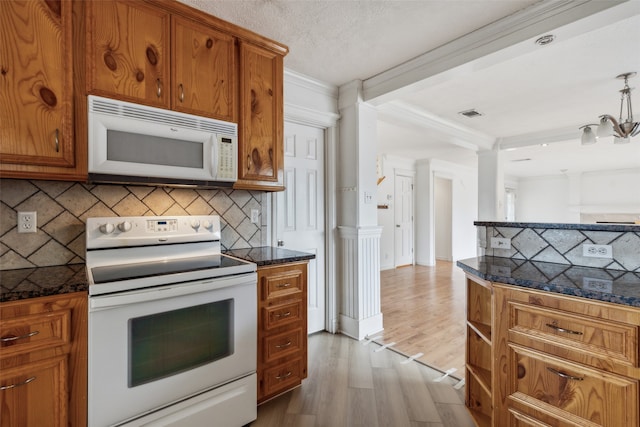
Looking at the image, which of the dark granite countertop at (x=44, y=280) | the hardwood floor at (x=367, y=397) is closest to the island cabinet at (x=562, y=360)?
the hardwood floor at (x=367, y=397)

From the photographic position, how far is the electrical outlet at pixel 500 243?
6.29 ft

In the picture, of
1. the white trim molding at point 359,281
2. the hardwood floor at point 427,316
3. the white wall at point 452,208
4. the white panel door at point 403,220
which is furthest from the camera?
the white wall at point 452,208

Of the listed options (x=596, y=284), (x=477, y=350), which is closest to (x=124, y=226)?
(x=477, y=350)

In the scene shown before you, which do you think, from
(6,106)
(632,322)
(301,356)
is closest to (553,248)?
(632,322)

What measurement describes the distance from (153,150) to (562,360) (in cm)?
221

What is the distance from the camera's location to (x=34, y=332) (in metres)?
1.22

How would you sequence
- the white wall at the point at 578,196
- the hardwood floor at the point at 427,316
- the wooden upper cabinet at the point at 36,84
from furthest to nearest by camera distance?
the white wall at the point at 578,196 → the hardwood floor at the point at 427,316 → the wooden upper cabinet at the point at 36,84

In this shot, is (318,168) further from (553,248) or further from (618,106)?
(618,106)

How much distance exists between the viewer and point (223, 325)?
170cm

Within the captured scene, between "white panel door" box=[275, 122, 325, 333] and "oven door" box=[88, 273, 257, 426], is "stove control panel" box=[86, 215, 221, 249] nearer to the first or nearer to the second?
"oven door" box=[88, 273, 257, 426]

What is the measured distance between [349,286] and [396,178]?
13.2 ft

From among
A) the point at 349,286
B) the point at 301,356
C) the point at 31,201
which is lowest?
the point at 301,356

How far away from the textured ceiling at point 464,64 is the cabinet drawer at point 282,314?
1855 mm

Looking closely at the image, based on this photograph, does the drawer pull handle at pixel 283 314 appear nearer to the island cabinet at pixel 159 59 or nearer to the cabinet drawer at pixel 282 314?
the cabinet drawer at pixel 282 314
